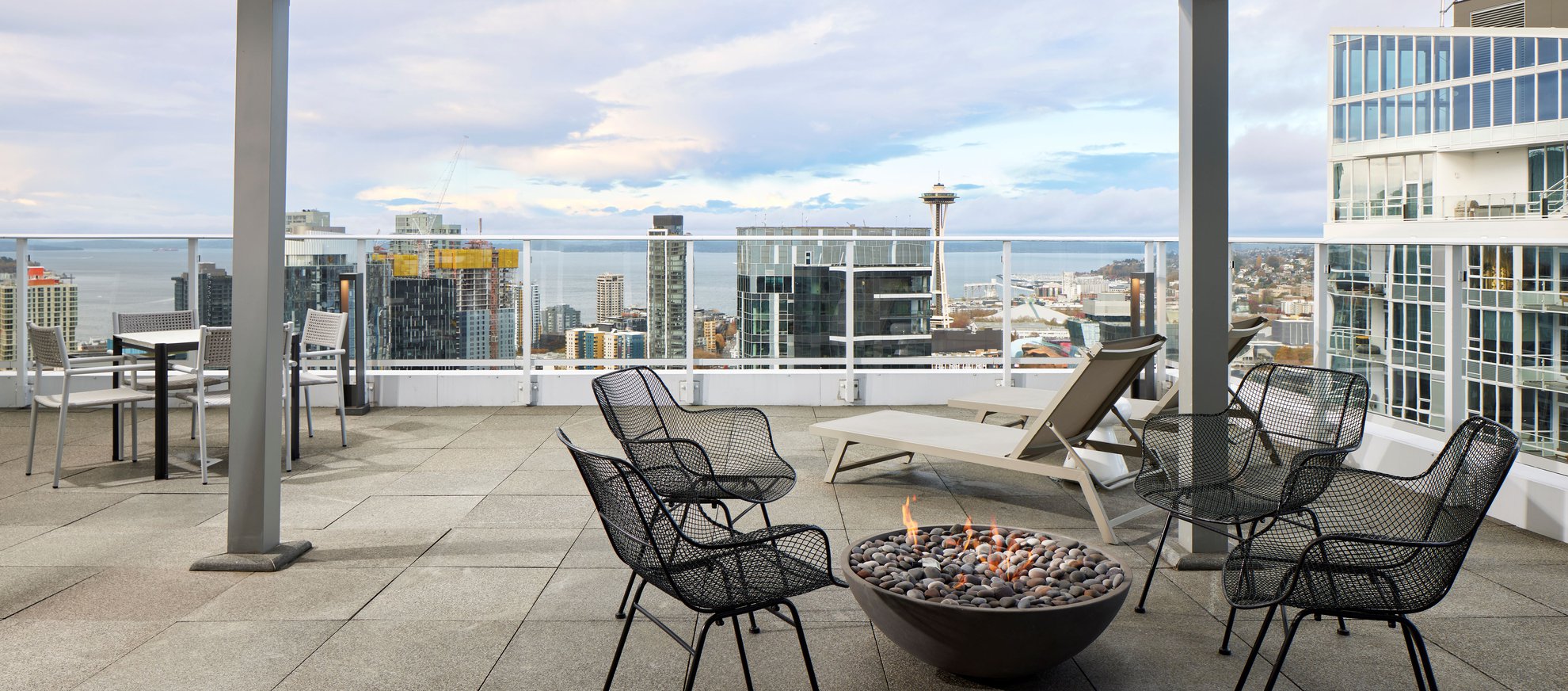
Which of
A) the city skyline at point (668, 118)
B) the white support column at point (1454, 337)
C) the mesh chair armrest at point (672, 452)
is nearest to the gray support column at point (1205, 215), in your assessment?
the mesh chair armrest at point (672, 452)

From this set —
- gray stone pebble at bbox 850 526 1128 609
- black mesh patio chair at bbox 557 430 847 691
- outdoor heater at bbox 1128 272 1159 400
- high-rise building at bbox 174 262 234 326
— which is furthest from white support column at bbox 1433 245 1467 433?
high-rise building at bbox 174 262 234 326

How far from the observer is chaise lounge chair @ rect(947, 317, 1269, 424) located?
5.06 m

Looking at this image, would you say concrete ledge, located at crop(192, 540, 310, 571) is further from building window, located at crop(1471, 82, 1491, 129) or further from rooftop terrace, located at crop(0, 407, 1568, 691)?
building window, located at crop(1471, 82, 1491, 129)

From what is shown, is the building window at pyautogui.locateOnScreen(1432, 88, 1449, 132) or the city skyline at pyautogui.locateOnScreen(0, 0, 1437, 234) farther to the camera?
the building window at pyautogui.locateOnScreen(1432, 88, 1449, 132)

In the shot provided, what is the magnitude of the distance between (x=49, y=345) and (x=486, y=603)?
11.4 ft

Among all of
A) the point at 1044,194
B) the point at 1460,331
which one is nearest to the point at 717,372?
the point at 1460,331

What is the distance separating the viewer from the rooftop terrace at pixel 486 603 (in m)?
2.64

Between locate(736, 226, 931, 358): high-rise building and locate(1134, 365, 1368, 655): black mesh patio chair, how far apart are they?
353cm

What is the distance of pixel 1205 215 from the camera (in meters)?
3.57

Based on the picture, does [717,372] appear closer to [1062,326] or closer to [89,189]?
[1062,326]

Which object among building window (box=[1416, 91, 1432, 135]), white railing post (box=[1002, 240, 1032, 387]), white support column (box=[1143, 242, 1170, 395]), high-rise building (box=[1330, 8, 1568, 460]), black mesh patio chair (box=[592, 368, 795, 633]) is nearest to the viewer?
black mesh patio chair (box=[592, 368, 795, 633])

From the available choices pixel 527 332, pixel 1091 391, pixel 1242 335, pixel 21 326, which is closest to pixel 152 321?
pixel 21 326

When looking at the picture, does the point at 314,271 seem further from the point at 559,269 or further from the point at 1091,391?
the point at 1091,391

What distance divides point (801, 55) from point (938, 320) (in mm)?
18214
